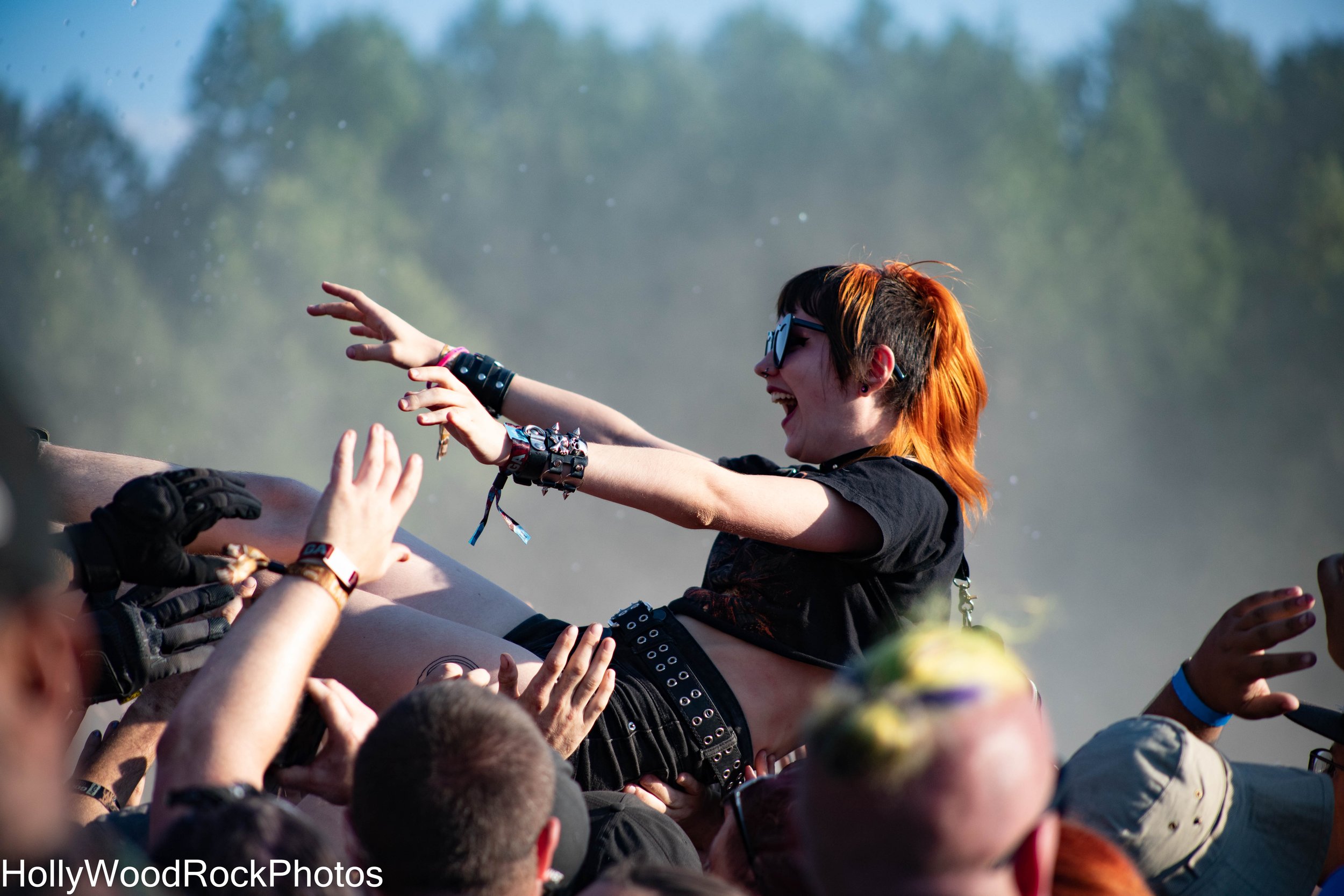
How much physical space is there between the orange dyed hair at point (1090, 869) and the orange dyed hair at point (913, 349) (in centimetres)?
131

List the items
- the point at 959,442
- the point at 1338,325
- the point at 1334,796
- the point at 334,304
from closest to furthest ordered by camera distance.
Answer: the point at 1334,796, the point at 959,442, the point at 334,304, the point at 1338,325

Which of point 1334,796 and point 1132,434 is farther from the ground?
point 1132,434

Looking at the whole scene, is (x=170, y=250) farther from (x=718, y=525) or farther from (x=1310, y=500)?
(x=1310, y=500)

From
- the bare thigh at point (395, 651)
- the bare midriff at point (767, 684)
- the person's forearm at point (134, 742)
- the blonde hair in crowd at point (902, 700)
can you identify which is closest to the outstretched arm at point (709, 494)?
the bare midriff at point (767, 684)

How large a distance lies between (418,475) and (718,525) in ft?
2.21

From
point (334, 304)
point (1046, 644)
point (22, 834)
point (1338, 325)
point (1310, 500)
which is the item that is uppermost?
point (1338, 325)

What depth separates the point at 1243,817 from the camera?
145cm

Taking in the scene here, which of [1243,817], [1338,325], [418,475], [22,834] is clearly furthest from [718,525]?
[1338,325]

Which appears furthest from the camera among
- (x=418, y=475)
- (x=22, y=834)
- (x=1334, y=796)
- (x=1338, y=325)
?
(x=1338, y=325)

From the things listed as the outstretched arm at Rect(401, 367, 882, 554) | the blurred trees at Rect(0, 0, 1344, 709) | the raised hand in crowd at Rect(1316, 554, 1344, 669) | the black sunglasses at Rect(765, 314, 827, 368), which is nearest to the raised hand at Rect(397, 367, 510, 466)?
the outstretched arm at Rect(401, 367, 882, 554)

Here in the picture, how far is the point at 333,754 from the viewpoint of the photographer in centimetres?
131

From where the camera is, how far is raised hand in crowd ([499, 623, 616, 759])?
5.14ft

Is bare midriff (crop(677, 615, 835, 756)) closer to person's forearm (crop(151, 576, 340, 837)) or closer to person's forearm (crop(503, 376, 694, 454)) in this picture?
person's forearm (crop(503, 376, 694, 454))

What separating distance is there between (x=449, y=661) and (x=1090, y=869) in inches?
50.7
